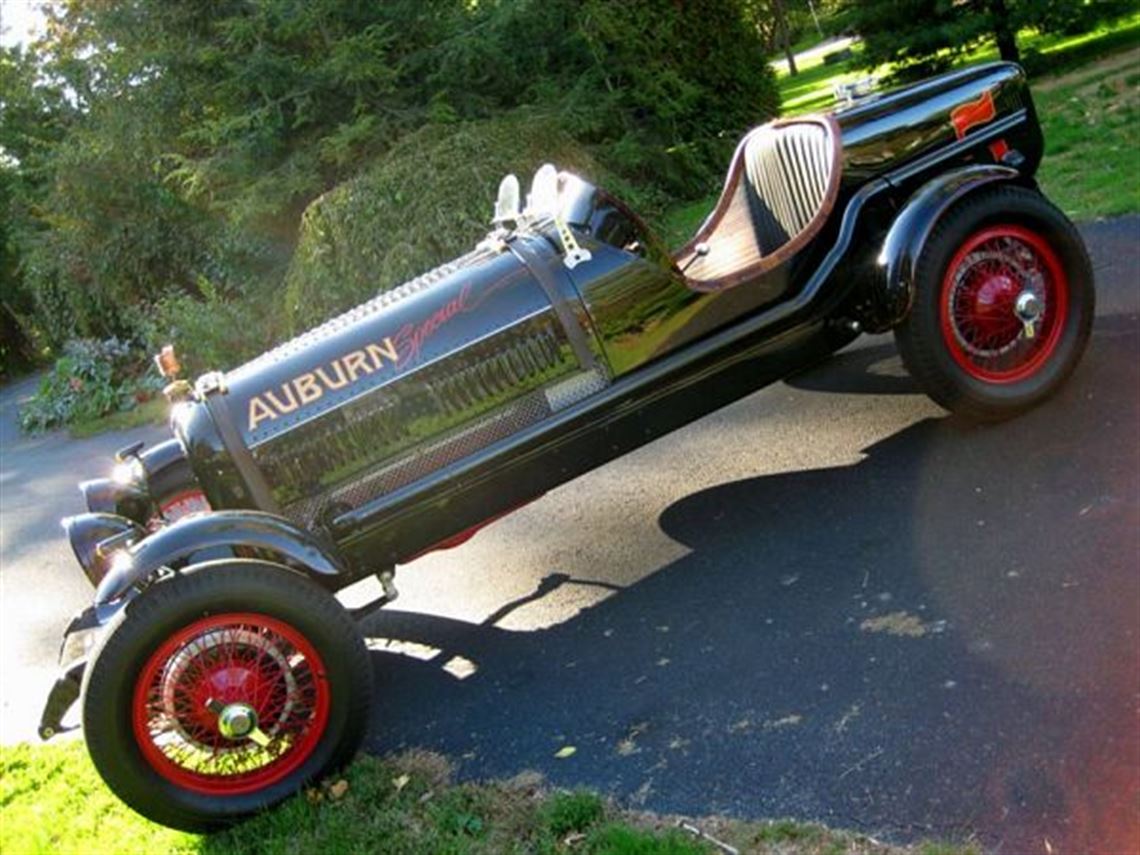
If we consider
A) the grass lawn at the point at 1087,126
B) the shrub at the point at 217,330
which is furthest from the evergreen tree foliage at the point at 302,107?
the grass lawn at the point at 1087,126

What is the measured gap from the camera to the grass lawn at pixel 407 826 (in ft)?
8.31

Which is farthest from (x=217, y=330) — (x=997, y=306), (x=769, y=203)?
(x=997, y=306)

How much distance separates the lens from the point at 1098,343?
4.78 metres

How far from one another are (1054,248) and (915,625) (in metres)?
2.05

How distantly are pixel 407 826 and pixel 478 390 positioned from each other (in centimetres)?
157

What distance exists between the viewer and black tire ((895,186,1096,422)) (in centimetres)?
408

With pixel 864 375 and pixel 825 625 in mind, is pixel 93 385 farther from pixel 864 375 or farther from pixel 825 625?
pixel 825 625

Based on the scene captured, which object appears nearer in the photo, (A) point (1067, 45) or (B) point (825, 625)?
(B) point (825, 625)

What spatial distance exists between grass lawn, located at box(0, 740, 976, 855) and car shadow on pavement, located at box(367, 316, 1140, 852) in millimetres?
→ 88

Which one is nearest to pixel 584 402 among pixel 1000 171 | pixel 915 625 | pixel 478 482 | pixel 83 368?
pixel 478 482

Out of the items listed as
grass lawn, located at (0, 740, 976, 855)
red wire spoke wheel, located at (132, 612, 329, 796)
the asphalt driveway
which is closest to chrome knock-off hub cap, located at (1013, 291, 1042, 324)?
the asphalt driveway

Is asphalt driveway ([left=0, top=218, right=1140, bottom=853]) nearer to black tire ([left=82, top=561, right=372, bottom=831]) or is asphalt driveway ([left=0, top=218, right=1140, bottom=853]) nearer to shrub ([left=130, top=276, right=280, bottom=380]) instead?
black tire ([left=82, top=561, right=372, bottom=831])

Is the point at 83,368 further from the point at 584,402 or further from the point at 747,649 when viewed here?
the point at 747,649

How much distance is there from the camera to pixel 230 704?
3113 mm
